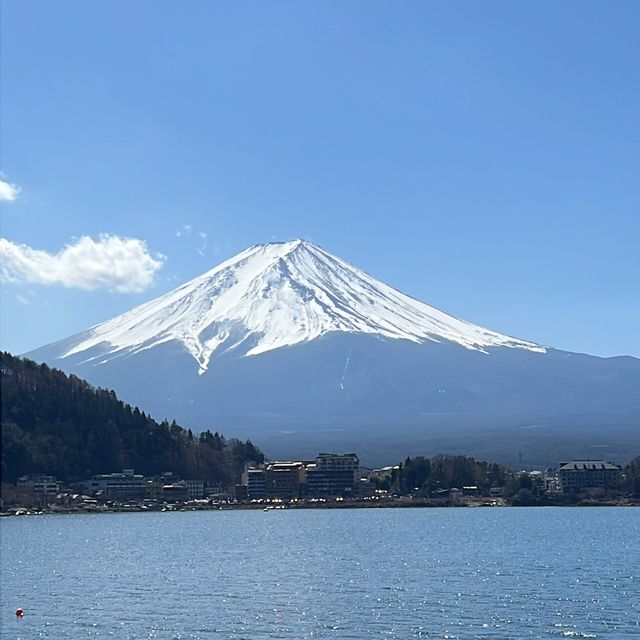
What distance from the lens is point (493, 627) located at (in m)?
29.0

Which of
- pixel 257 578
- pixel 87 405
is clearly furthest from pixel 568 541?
pixel 87 405

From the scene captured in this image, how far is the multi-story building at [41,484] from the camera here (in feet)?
226

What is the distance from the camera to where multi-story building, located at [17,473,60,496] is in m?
68.9

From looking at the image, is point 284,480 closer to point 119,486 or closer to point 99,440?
point 119,486

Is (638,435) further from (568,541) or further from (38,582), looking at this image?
(38,582)

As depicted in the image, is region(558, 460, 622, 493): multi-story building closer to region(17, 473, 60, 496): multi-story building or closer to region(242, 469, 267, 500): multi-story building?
region(242, 469, 267, 500): multi-story building

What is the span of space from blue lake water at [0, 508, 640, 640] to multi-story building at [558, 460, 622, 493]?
29.0 m

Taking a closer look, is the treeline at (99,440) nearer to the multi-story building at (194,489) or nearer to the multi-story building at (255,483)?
the multi-story building at (194,489)

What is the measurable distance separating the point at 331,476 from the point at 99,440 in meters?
20.9

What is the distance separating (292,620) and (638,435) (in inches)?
6763

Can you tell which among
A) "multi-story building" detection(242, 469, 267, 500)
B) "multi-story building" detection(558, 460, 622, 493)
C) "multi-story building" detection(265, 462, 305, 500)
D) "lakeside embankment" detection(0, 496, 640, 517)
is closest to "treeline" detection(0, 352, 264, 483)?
"multi-story building" detection(242, 469, 267, 500)

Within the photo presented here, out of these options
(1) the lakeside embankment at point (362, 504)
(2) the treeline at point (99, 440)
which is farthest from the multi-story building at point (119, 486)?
(1) the lakeside embankment at point (362, 504)

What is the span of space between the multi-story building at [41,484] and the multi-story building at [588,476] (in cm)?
3811

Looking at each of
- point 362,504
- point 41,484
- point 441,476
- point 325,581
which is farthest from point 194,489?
point 325,581
